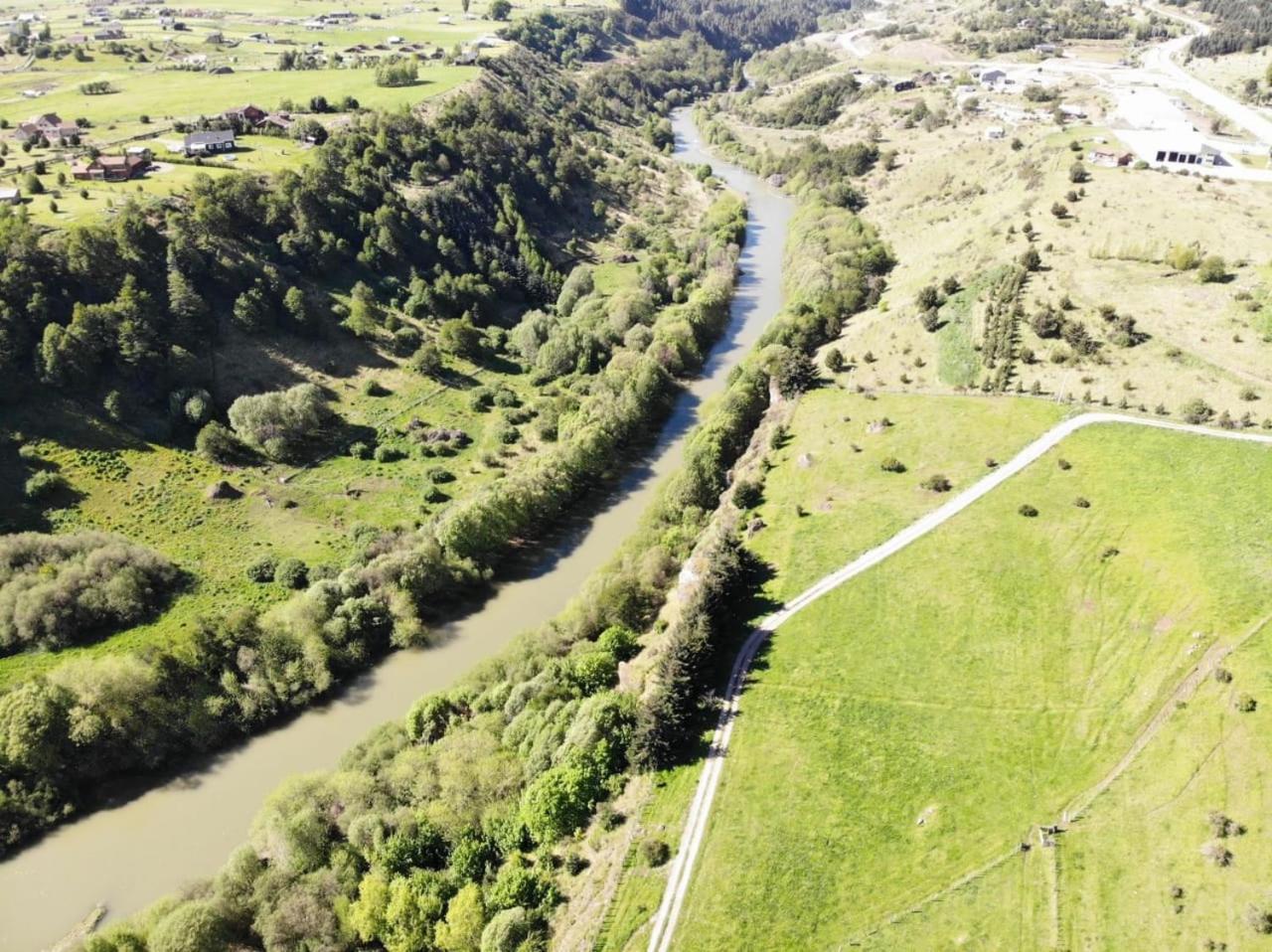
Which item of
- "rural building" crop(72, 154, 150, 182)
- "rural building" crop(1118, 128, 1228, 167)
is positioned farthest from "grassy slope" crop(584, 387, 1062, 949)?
"rural building" crop(72, 154, 150, 182)

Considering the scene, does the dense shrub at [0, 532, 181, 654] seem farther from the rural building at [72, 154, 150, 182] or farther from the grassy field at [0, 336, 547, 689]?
the rural building at [72, 154, 150, 182]

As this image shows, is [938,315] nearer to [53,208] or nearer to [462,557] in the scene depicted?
[462,557]

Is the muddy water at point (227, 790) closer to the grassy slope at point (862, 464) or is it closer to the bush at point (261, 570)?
the bush at point (261, 570)

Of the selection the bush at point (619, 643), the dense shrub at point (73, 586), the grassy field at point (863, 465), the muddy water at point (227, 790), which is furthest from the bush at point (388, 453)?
the grassy field at point (863, 465)

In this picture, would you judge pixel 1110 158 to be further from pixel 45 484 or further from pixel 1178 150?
pixel 45 484

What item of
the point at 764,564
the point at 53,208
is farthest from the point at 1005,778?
the point at 53,208
